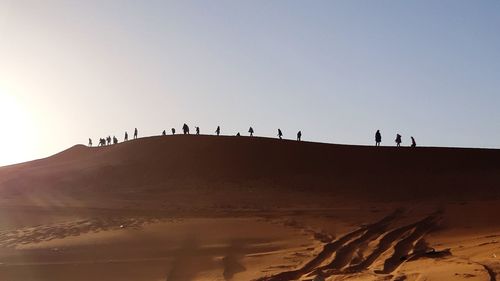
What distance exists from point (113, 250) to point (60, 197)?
18.6 m

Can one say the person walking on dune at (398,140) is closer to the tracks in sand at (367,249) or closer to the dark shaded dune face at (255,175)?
the dark shaded dune face at (255,175)

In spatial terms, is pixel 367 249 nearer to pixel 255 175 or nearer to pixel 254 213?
pixel 254 213

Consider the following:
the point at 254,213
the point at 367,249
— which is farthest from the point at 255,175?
the point at 367,249

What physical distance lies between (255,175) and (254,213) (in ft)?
42.0

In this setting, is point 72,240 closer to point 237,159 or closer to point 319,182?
point 319,182

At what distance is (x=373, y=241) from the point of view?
58.9ft

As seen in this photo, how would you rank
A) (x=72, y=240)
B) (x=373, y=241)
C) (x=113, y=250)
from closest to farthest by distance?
(x=373, y=241) < (x=113, y=250) < (x=72, y=240)

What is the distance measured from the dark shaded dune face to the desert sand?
110 millimetres

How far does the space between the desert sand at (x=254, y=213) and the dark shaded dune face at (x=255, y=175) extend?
110 millimetres

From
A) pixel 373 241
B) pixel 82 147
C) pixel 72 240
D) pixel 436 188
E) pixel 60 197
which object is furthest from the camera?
pixel 82 147

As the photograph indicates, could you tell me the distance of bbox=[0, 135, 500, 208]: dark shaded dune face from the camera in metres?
32.3

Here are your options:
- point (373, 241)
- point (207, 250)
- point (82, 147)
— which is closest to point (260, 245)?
point (207, 250)

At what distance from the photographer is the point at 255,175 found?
129 ft

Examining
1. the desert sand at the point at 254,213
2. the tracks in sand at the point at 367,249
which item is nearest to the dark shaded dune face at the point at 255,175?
the desert sand at the point at 254,213
